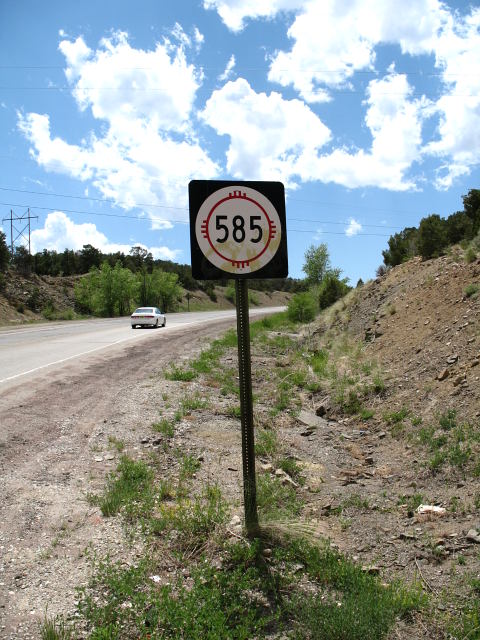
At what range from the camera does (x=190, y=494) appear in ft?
15.9

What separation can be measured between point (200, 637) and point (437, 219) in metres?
19.2

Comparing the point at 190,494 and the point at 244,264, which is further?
the point at 190,494

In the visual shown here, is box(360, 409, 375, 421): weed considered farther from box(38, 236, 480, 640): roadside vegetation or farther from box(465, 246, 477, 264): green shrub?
box(465, 246, 477, 264): green shrub

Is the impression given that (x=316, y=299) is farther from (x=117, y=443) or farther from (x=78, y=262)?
(x=78, y=262)

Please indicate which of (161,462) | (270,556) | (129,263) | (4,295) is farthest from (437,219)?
(129,263)

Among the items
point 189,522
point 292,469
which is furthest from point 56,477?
point 292,469

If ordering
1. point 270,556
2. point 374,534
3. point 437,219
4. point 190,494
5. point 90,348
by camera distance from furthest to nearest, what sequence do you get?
point 437,219
point 90,348
point 190,494
point 374,534
point 270,556

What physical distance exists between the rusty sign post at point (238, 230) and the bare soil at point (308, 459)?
4.16 ft

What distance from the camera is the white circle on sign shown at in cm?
370

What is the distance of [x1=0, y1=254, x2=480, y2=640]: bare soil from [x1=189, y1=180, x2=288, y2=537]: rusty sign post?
1269mm

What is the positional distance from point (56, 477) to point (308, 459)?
3.02 metres

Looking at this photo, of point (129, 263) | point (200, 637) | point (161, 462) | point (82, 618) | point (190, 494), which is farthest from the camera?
point (129, 263)

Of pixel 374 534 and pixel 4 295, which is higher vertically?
pixel 4 295

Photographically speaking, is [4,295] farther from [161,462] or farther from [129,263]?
[161,462]
